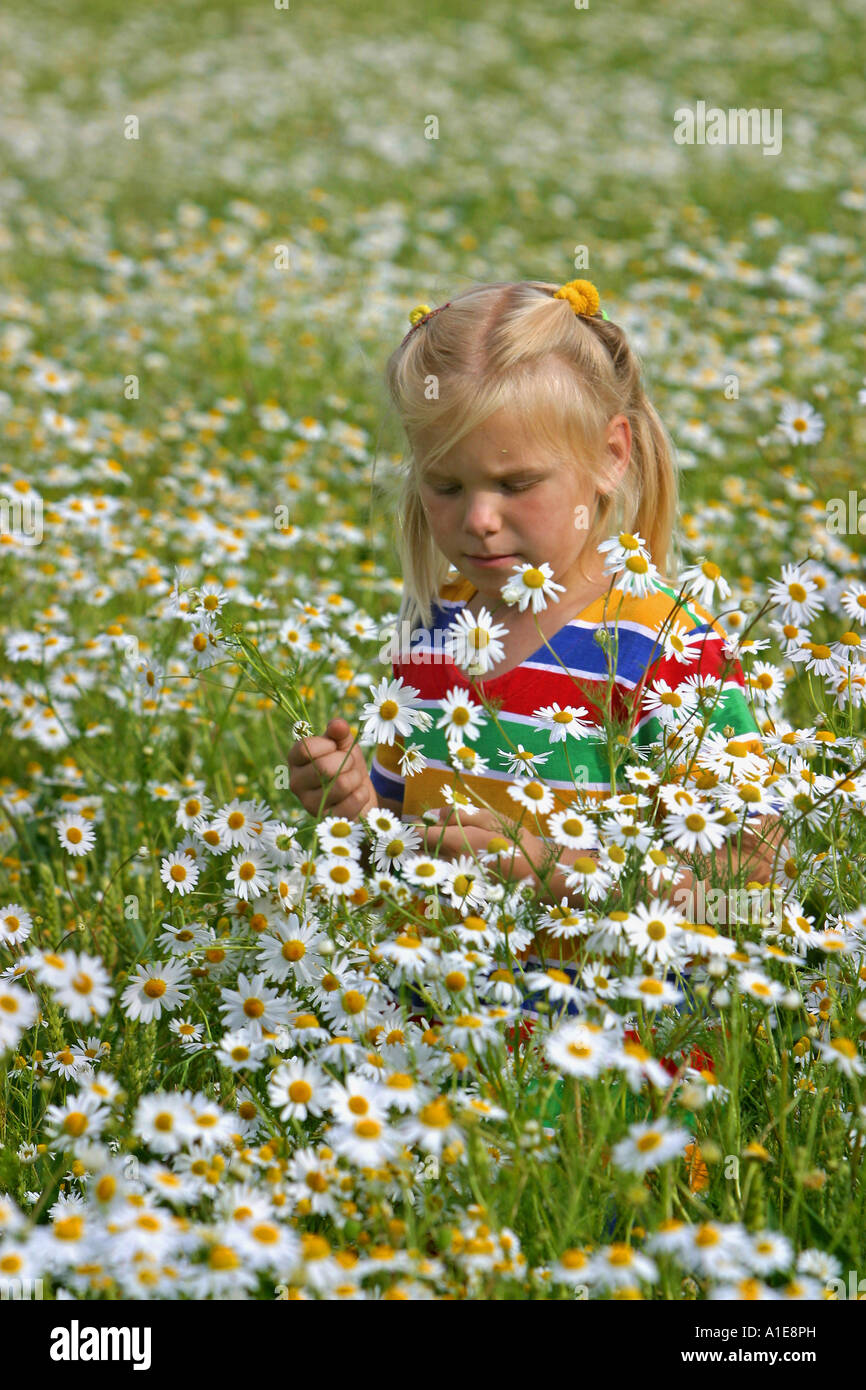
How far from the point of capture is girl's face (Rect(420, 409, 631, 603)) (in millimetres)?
2277

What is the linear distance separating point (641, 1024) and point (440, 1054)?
0.28 meters

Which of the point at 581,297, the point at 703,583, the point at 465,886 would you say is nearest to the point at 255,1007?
the point at 465,886

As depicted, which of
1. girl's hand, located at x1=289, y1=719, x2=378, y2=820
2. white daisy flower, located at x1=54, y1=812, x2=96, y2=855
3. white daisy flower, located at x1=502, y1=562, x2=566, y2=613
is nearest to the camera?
white daisy flower, located at x1=502, y1=562, x2=566, y2=613

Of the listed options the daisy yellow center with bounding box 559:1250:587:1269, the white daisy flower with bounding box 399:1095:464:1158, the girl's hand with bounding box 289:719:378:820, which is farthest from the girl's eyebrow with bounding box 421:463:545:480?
the daisy yellow center with bounding box 559:1250:587:1269

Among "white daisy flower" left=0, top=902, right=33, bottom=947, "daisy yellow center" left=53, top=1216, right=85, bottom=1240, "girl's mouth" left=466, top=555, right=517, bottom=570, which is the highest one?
"girl's mouth" left=466, top=555, right=517, bottom=570

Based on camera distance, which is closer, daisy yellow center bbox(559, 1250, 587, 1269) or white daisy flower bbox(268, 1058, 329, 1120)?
daisy yellow center bbox(559, 1250, 587, 1269)

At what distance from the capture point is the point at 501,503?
2291 millimetres

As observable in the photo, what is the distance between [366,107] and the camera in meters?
10.5

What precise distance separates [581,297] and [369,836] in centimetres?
113

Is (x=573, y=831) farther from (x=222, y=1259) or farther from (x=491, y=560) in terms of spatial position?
(x=222, y=1259)

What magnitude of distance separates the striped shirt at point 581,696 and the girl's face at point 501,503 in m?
0.16

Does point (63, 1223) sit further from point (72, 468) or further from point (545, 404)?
point (72, 468)

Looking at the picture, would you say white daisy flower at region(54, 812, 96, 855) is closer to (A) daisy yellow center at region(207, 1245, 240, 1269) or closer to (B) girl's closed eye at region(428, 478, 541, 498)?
(B) girl's closed eye at region(428, 478, 541, 498)

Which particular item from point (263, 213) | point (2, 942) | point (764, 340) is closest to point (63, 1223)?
point (2, 942)
